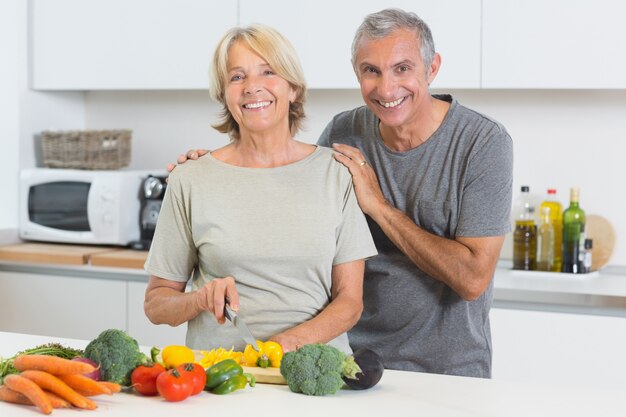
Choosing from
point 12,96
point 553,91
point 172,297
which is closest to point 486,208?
point 172,297

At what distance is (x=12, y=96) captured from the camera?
13.5 feet

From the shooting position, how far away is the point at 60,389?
1642 millimetres

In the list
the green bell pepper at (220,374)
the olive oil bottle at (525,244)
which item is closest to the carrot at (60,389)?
the green bell pepper at (220,374)

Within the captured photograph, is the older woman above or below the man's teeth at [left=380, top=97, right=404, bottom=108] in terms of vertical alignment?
below

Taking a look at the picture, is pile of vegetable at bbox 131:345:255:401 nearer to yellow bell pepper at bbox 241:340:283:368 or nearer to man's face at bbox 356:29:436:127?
yellow bell pepper at bbox 241:340:283:368

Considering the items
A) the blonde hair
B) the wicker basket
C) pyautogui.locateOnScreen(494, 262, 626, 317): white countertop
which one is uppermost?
the blonde hair

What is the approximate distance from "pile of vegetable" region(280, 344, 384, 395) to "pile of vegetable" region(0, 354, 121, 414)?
0.31m

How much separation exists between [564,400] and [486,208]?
609 mm

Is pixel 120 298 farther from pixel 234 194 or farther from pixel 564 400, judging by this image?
pixel 564 400

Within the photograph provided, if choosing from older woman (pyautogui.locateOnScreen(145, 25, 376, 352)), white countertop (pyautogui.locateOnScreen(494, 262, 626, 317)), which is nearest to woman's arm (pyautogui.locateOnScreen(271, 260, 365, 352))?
older woman (pyautogui.locateOnScreen(145, 25, 376, 352))

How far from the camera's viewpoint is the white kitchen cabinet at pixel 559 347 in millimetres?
3113

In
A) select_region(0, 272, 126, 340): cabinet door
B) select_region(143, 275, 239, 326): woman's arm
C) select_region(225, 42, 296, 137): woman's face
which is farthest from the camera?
select_region(0, 272, 126, 340): cabinet door

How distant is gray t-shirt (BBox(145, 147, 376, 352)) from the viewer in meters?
2.14

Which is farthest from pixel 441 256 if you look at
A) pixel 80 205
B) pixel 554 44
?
pixel 80 205
